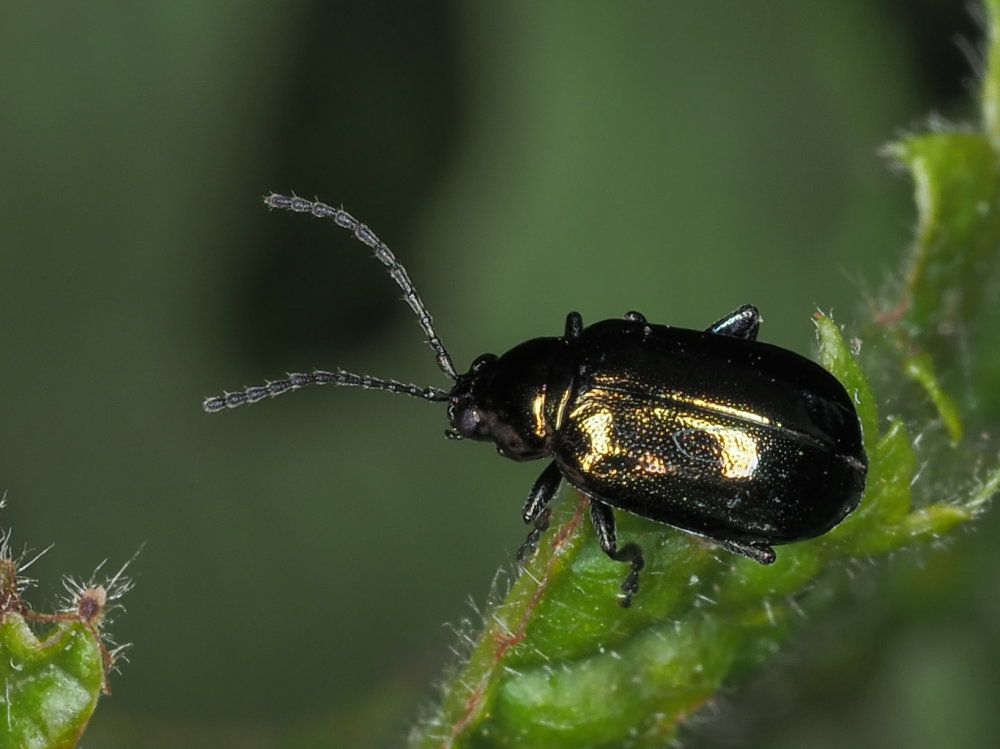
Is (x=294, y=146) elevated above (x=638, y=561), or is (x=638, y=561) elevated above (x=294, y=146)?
(x=294, y=146)

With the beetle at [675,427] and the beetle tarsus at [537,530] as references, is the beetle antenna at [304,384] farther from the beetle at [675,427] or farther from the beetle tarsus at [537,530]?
the beetle tarsus at [537,530]

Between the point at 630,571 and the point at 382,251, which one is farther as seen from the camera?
the point at 382,251

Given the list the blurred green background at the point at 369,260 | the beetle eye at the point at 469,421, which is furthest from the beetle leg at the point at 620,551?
the blurred green background at the point at 369,260

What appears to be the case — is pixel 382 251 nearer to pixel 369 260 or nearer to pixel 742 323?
pixel 742 323

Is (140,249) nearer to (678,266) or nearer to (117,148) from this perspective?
(117,148)

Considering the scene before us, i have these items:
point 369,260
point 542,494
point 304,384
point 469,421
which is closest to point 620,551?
point 542,494

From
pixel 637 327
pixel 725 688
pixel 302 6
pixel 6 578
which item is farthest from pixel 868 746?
pixel 302 6
